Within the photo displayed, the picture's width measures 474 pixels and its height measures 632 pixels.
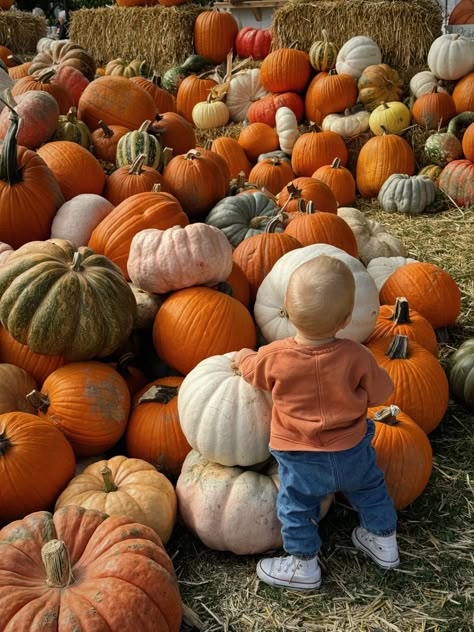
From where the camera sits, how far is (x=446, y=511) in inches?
107

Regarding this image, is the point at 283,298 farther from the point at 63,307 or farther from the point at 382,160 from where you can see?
the point at 382,160

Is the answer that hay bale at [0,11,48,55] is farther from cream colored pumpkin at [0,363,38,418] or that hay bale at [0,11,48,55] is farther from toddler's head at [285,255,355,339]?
toddler's head at [285,255,355,339]

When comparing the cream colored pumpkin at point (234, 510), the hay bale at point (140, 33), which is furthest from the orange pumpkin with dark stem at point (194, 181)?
the hay bale at point (140, 33)

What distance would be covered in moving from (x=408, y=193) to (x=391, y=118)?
1.16 meters

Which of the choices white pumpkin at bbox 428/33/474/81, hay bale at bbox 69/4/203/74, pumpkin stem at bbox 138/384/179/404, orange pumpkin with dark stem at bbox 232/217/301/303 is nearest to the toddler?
pumpkin stem at bbox 138/384/179/404

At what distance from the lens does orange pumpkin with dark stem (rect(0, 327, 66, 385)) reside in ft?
9.95

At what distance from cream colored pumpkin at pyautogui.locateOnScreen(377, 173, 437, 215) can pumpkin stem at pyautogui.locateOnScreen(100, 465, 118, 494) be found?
5.16 metres

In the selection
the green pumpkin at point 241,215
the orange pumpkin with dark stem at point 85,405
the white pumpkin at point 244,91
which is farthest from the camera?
the white pumpkin at point 244,91

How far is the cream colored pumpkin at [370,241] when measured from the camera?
484 cm

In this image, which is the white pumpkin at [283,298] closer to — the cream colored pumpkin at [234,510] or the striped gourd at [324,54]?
the cream colored pumpkin at [234,510]

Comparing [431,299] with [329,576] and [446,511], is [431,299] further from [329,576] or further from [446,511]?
[329,576]

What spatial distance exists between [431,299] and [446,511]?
5.19ft

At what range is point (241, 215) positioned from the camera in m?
4.22

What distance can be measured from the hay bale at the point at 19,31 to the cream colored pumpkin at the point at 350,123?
7786 millimetres
